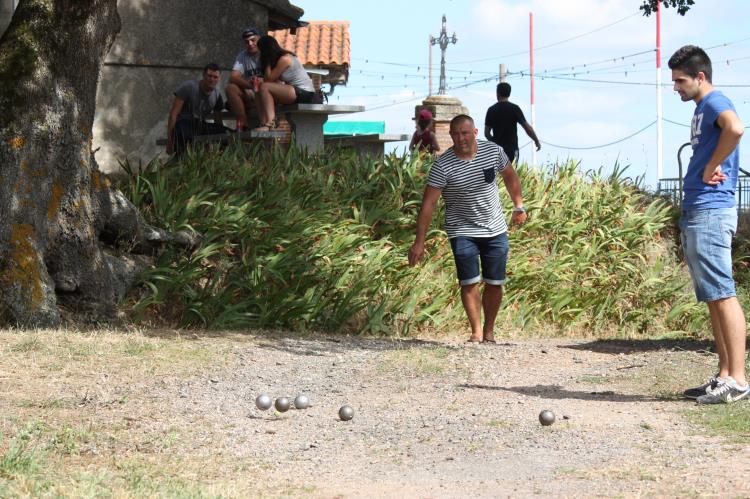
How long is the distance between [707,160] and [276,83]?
808 centimetres

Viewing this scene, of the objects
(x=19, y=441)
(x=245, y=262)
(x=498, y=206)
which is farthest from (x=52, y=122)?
(x=19, y=441)

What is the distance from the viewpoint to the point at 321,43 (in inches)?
1225

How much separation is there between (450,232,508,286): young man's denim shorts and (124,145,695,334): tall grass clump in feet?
5.40

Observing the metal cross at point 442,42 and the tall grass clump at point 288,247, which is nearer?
the tall grass clump at point 288,247

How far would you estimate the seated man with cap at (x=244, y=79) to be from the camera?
1443 centimetres

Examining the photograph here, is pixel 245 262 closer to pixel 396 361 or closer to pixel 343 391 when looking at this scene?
pixel 396 361

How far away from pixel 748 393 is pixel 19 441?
163 inches

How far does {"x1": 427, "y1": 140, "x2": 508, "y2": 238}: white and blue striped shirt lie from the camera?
9766mm

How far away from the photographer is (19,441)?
19.3 ft

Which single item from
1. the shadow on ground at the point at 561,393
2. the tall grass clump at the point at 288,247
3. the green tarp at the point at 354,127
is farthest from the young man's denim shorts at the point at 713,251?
the green tarp at the point at 354,127

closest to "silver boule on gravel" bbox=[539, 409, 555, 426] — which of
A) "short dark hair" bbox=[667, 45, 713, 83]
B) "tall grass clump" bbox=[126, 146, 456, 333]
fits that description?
"short dark hair" bbox=[667, 45, 713, 83]

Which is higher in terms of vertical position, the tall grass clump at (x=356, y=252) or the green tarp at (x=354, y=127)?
the green tarp at (x=354, y=127)

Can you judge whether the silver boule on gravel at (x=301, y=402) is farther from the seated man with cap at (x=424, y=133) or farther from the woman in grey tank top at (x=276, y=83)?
the seated man with cap at (x=424, y=133)

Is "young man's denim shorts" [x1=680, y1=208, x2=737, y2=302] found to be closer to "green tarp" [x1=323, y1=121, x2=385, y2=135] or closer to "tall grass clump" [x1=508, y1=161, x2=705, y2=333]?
"tall grass clump" [x1=508, y1=161, x2=705, y2=333]
